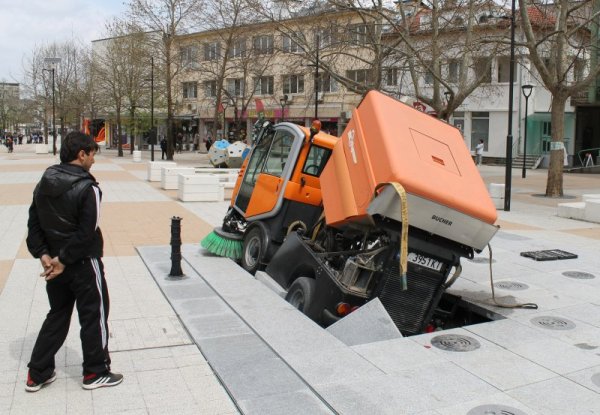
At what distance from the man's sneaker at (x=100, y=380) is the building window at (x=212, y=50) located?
3563 cm

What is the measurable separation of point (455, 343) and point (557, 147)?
50.1 ft

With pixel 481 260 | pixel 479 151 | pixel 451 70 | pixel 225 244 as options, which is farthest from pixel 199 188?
pixel 479 151

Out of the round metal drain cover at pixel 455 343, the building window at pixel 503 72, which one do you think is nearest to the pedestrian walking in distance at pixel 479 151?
the building window at pixel 503 72

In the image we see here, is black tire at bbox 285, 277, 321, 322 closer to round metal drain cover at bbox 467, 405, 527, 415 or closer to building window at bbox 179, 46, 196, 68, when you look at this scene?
round metal drain cover at bbox 467, 405, 527, 415

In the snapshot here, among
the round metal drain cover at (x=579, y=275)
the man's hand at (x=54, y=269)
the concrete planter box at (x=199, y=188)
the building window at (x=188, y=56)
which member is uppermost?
the building window at (x=188, y=56)

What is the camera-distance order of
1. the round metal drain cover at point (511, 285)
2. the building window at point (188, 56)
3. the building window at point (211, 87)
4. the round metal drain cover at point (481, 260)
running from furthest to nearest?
the building window at point (211, 87) < the building window at point (188, 56) < the round metal drain cover at point (481, 260) < the round metal drain cover at point (511, 285)

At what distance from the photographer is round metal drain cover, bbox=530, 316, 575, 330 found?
6.11 m

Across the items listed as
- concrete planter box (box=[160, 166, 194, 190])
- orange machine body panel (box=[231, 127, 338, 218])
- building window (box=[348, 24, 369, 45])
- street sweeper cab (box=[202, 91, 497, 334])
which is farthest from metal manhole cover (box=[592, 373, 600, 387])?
building window (box=[348, 24, 369, 45])

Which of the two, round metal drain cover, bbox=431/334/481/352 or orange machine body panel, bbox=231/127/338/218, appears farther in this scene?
orange machine body panel, bbox=231/127/338/218

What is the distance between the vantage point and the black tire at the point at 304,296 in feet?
20.9

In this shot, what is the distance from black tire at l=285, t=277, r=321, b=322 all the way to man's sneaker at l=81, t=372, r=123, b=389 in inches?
90.2

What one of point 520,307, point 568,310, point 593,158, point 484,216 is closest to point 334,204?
point 484,216

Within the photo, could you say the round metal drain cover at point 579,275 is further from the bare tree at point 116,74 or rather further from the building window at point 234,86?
the building window at point 234,86

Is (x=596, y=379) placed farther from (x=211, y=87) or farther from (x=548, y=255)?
(x=211, y=87)
